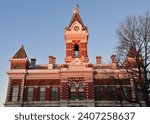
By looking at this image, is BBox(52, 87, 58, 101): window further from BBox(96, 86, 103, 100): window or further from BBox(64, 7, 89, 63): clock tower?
BBox(96, 86, 103, 100): window

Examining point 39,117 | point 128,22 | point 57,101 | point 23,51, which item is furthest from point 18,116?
point 23,51

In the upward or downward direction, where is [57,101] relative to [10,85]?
downward

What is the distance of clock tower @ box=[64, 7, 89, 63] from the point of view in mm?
38656

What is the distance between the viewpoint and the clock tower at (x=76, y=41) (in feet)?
127

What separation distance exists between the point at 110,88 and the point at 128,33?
15.4 metres

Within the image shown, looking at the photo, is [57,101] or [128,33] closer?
[128,33]

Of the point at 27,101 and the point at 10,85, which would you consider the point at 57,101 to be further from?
the point at 10,85

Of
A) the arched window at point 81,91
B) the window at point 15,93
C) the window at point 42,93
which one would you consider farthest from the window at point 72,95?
the window at point 15,93

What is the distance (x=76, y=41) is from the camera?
39.8 metres

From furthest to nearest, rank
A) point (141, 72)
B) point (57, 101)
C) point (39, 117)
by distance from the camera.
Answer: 1. point (57, 101)
2. point (141, 72)
3. point (39, 117)

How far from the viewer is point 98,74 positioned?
3628 cm

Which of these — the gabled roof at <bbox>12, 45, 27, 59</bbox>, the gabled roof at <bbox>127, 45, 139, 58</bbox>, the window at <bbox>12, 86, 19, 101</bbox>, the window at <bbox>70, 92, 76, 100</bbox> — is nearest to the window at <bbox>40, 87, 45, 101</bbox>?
the window at <bbox>12, 86, 19, 101</bbox>

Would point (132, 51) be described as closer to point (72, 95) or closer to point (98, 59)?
point (72, 95)

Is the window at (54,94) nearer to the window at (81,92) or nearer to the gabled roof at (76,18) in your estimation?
the window at (81,92)
